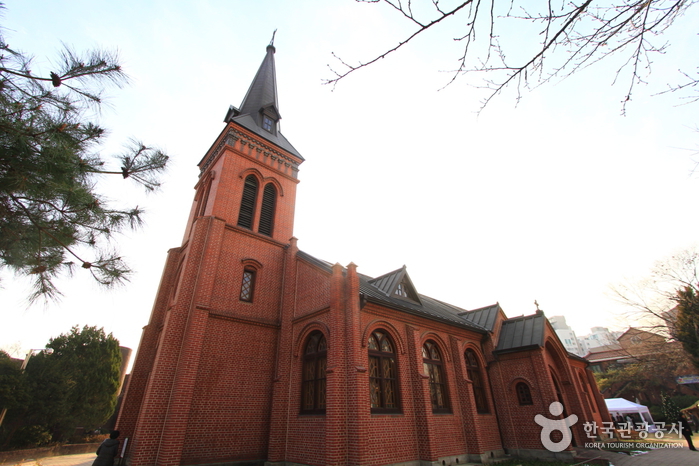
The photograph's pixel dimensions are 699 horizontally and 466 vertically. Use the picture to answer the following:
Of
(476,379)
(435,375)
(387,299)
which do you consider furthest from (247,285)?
(476,379)

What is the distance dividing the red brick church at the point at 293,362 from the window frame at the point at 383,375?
5 cm

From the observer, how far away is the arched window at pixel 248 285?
12879mm

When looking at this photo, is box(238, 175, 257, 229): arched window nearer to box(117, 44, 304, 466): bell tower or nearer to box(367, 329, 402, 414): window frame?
box(117, 44, 304, 466): bell tower

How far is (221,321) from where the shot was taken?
38.2 feet

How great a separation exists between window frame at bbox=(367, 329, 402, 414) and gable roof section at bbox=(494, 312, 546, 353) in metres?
7.17

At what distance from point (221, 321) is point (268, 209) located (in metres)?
6.08

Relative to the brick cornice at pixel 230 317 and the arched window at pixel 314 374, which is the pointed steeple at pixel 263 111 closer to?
the brick cornice at pixel 230 317

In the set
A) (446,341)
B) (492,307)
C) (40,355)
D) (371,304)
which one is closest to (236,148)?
(371,304)

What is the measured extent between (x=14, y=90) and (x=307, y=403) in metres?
10.7

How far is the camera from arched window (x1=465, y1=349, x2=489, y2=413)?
576 inches

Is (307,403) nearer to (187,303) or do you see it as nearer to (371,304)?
(371,304)

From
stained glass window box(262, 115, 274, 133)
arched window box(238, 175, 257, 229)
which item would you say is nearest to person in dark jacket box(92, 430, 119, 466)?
arched window box(238, 175, 257, 229)

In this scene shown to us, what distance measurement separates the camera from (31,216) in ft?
15.4

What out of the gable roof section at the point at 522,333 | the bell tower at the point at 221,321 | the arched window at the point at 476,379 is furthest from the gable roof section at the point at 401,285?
the gable roof section at the point at 522,333
